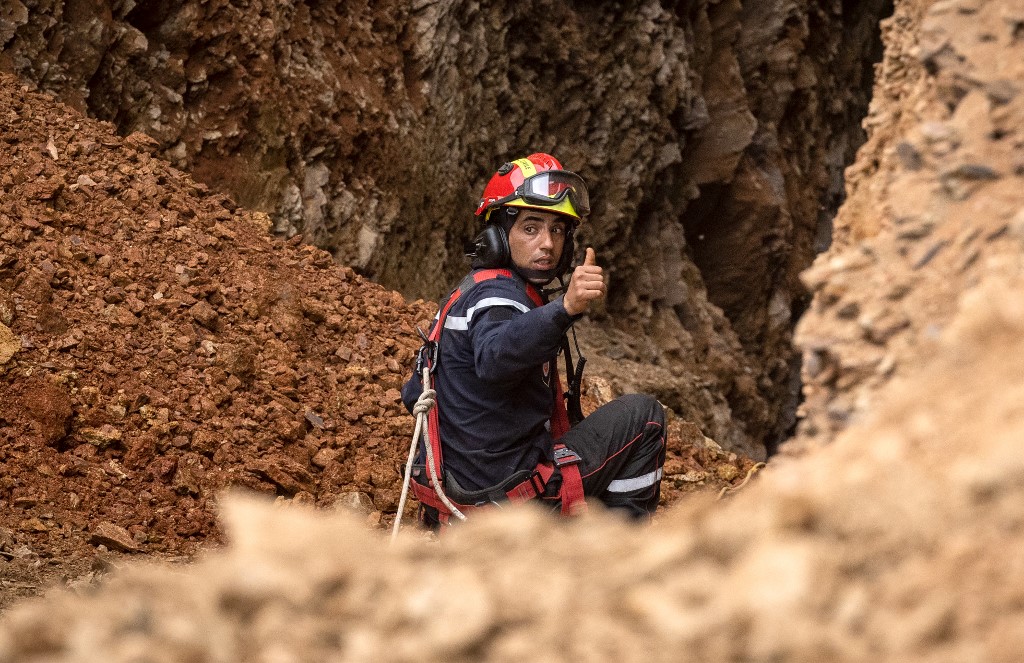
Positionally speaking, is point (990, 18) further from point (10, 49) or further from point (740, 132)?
point (740, 132)

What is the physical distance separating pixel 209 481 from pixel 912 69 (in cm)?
371

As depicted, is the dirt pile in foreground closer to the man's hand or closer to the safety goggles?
the man's hand

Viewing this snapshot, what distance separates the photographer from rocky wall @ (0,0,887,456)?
738 cm

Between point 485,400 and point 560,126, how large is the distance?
356 inches

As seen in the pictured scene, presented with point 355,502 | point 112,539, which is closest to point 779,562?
point 112,539

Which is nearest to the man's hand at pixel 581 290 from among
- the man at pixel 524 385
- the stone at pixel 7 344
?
the man at pixel 524 385

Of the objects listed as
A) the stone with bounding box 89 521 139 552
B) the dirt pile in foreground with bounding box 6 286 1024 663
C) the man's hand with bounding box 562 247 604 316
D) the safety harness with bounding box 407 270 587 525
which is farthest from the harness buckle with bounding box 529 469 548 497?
the dirt pile in foreground with bounding box 6 286 1024 663

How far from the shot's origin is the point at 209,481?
4762 mm

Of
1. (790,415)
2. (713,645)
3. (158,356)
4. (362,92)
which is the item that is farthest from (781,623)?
(790,415)

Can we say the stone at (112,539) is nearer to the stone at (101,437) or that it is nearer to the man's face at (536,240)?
the stone at (101,437)

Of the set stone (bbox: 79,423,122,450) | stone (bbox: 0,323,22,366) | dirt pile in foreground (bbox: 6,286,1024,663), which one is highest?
dirt pile in foreground (bbox: 6,286,1024,663)

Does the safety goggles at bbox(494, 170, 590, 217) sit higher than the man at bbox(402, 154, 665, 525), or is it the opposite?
the safety goggles at bbox(494, 170, 590, 217)

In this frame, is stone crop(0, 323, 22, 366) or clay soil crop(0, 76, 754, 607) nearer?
clay soil crop(0, 76, 754, 607)

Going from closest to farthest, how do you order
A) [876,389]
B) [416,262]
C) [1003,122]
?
[876,389] → [1003,122] → [416,262]
